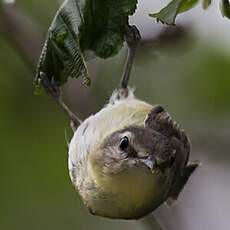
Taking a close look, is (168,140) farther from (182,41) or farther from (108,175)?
(182,41)

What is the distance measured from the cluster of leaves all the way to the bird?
0.26m

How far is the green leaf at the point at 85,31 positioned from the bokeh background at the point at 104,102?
1.14ft

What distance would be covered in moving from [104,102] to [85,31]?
779 mm

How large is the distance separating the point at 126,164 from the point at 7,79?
91 cm

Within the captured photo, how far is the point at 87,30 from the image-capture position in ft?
5.64

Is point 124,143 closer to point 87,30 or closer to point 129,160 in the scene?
point 129,160

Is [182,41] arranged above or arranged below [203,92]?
above

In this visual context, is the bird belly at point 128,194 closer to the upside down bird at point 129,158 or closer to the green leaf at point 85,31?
the upside down bird at point 129,158

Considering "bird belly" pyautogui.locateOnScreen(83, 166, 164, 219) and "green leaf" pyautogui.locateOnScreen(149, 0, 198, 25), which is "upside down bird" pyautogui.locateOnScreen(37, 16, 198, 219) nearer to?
"bird belly" pyautogui.locateOnScreen(83, 166, 164, 219)

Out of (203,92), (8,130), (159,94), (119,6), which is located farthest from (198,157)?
(119,6)

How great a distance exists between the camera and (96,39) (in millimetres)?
1733

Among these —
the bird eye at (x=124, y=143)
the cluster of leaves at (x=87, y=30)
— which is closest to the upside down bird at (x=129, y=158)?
the bird eye at (x=124, y=143)

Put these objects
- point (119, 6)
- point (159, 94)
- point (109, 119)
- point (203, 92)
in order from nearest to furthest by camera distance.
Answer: point (119, 6) < point (109, 119) < point (203, 92) < point (159, 94)

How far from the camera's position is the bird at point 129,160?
1913 mm
